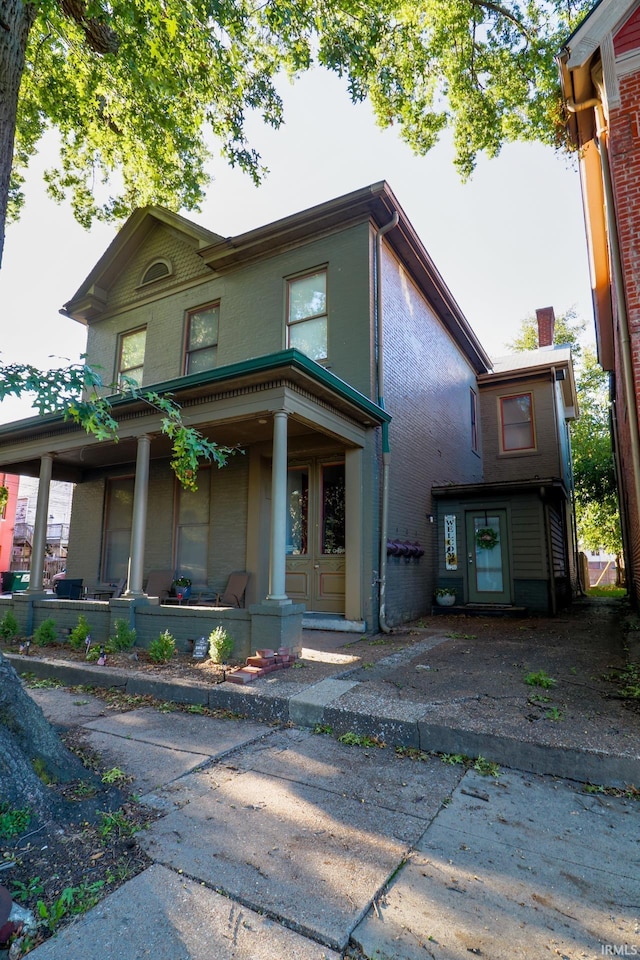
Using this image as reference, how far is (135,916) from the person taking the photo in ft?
6.25

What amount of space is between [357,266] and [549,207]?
18.8ft

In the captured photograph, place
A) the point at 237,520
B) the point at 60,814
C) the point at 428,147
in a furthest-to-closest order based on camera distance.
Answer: the point at 428,147
the point at 237,520
the point at 60,814

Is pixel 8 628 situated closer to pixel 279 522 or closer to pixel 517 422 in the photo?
pixel 279 522

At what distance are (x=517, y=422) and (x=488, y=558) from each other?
226 inches

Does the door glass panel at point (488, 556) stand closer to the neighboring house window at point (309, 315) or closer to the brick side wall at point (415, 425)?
the brick side wall at point (415, 425)

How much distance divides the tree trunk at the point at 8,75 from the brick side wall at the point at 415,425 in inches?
238

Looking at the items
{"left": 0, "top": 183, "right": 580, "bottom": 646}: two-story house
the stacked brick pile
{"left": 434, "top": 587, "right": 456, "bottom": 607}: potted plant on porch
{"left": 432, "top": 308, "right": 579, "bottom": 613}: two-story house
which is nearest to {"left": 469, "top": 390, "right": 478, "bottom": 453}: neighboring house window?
{"left": 432, "top": 308, "right": 579, "bottom": 613}: two-story house

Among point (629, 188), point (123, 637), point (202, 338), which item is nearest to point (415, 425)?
point (202, 338)

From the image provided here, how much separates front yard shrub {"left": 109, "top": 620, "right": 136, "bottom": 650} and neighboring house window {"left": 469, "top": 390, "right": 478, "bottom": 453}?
410 inches

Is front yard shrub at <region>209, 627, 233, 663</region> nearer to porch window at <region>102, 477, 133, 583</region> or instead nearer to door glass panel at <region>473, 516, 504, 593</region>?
porch window at <region>102, 477, 133, 583</region>

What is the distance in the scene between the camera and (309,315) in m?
9.05

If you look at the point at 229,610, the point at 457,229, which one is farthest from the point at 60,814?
the point at 457,229

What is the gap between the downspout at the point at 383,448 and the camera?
7.95 meters

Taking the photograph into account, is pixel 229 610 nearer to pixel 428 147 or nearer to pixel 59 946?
pixel 59 946
